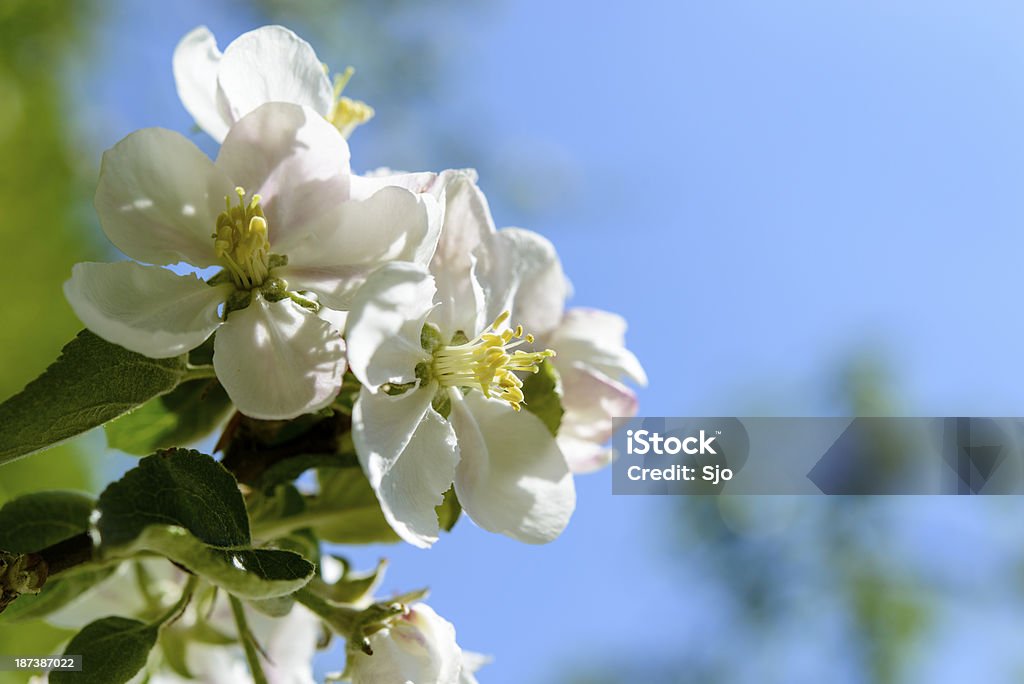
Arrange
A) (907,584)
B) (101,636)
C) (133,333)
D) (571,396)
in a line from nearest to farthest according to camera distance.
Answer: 1. (133,333)
2. (101,636)
3. (571,396)
4. (907,584)

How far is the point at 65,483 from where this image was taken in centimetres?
194

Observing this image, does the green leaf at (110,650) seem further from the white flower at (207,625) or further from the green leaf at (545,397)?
the green leaf at (545,397)

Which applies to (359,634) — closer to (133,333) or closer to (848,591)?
(133,333)

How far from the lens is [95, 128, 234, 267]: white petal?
0.56 m

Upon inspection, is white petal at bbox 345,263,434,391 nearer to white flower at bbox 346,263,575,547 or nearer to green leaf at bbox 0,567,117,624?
white flower at bbox 346,263,575,547

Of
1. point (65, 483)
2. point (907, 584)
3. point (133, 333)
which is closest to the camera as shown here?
point (133, 333)

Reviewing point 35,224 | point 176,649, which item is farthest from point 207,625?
point 35,224

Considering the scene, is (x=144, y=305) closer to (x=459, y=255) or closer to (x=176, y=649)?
(x=459, y=255)

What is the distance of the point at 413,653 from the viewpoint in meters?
0.63

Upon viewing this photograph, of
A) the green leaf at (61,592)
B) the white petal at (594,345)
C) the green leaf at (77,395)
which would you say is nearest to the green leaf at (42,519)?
the green leaf at (61,592)

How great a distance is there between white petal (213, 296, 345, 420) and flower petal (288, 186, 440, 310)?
0.03 meters

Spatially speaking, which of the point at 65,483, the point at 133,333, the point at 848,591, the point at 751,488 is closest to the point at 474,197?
the point at 133,333

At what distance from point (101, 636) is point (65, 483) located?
4.72 ft

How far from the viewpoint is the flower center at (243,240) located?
583mm
